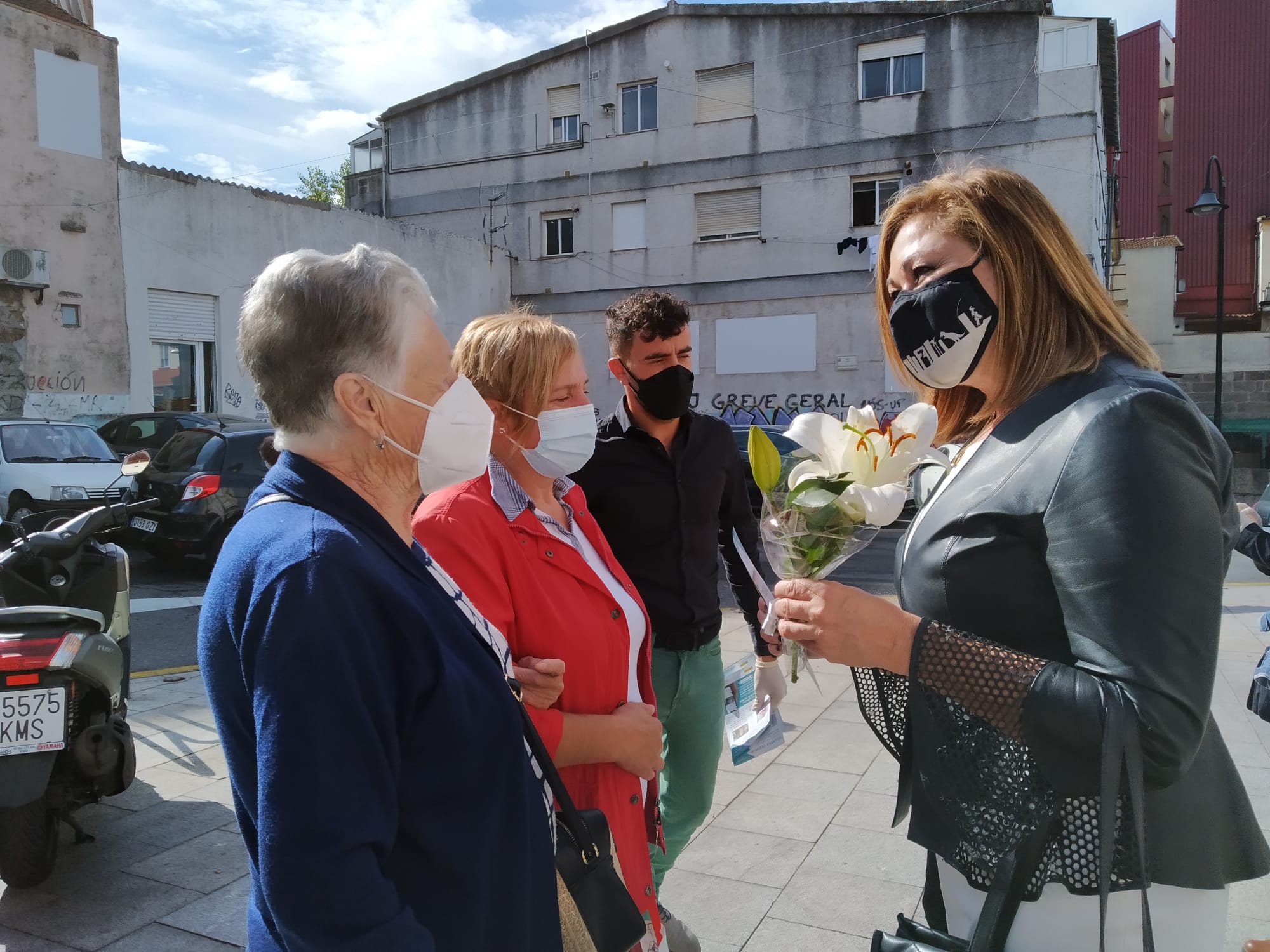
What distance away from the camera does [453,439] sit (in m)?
1.68

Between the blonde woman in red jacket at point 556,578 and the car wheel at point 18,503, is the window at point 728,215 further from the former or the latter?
the blonde woman in red jacket at point 556,578

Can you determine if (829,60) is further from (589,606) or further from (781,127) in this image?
(589,606)

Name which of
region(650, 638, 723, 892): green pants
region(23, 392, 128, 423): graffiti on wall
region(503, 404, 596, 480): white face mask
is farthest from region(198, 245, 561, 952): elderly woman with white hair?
region(23, 392, 128, 423): graffiti on wall

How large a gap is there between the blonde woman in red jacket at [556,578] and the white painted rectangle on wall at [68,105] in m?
17.7

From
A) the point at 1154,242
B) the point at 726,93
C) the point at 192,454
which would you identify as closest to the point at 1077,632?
the point at 192,454

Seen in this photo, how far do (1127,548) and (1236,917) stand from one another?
9.02 feet

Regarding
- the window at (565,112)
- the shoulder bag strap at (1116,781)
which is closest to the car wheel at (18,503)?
the shoulder bag strap at (1116,781)

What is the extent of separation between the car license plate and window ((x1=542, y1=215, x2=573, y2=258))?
23.3 metres

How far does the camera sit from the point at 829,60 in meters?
23.0

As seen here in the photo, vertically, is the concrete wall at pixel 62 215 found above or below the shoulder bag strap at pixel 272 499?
above

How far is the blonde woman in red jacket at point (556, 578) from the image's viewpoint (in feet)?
6.99

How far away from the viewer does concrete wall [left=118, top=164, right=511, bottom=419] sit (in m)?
17.3

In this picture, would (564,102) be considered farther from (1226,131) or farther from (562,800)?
(562,800)

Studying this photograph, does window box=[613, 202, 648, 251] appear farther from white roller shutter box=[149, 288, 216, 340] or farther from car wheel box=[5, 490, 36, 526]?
car wheel box=[5, 490, 36, 526]
